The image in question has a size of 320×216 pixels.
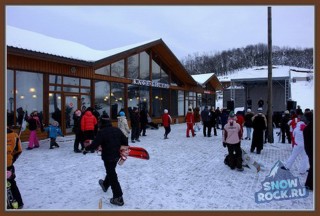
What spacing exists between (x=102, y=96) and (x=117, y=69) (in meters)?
2.12

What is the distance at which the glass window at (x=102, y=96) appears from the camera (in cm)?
1530

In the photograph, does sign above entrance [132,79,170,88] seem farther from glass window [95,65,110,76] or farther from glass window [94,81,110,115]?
glass window [94,81,110,115]

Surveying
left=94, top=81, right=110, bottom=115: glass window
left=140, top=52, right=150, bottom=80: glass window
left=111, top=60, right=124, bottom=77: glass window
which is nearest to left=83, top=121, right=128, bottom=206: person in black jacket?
left=94, top=81, right=110, bottom=115: glass window

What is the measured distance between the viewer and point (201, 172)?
275 inches

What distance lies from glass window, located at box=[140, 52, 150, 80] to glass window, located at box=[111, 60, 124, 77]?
80.2 inches

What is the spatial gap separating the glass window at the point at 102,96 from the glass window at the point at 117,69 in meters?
0.89

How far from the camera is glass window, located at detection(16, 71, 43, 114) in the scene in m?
11.3

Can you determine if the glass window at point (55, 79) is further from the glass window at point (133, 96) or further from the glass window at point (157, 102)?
the glass window at point (157, 102)

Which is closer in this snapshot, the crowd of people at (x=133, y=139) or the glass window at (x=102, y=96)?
the crowd of people at (x=133, y=139)

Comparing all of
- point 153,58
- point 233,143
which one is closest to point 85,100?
point 153,58

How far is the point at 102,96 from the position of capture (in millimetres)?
15703

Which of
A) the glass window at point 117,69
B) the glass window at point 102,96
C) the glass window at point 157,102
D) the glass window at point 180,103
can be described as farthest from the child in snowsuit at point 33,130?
the glass window at point 180,103

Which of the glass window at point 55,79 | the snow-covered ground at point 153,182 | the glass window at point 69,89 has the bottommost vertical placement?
the snow-covered ground at point 153,182

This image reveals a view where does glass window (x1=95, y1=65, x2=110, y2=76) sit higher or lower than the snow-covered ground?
higher
